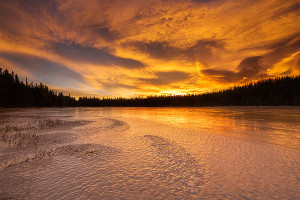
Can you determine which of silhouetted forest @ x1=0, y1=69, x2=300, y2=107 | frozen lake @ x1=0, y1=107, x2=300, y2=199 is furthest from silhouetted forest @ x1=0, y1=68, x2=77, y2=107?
frozen lake @ x1=0, y1=107, x2=300, y2=199

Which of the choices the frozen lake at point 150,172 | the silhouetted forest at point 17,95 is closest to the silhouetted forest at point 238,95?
the silhouetted forest at point 17,95

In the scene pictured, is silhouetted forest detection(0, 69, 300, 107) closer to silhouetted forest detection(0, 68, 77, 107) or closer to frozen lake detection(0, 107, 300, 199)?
silhouetted forest detection(0, 68, 77, 107)

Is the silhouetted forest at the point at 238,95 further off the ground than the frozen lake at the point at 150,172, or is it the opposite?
the silhouetted forest at the point at 238,95

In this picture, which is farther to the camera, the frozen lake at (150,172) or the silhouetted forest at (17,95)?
the silhouetted forest at (17,95)

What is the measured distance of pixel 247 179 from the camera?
566 centimetres

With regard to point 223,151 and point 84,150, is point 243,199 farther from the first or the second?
point 84,150

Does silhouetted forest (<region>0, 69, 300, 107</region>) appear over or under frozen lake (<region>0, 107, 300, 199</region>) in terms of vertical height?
over

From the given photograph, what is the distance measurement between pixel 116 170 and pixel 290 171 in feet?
26.9

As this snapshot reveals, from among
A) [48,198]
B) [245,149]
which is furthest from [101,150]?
[245,149]

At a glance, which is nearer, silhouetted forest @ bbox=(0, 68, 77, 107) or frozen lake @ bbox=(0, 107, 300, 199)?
frozen lake @ bbox=(0, 107, 300, 199)

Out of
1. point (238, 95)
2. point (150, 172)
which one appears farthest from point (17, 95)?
point (238, 95)

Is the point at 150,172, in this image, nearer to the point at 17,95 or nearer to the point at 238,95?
the point at 17,95

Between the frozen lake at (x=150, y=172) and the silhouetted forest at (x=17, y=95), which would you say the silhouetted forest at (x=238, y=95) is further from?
the frozen lake at (x=150, y=172)

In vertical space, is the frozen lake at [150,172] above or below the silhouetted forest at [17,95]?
below
